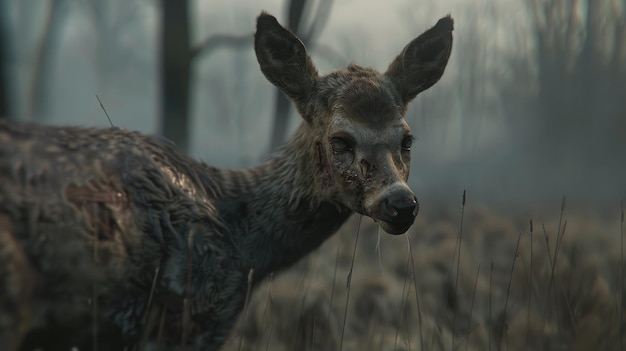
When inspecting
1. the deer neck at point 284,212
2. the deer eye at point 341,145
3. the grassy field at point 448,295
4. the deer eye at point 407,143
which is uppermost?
the deer eye at point 407,143

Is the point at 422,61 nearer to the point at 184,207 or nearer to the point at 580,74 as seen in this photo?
the point at 184,207

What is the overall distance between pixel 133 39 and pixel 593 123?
33285 mm

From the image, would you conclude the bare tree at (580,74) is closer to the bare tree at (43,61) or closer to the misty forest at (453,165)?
the misty forest at (453,165)

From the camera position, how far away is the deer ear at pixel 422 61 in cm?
473

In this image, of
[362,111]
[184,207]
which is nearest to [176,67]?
[362,111]

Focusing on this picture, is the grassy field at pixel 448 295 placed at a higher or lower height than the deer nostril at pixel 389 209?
lower

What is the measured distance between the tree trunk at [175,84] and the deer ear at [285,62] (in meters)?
7.22

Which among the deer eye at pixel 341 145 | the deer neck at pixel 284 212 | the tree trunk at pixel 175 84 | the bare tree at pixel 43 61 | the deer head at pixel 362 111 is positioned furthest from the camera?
the bare tree at pixel 43 61

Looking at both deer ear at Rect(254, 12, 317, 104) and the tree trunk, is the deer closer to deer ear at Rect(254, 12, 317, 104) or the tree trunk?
deer ear at Rect(254, 12, 317, 104)

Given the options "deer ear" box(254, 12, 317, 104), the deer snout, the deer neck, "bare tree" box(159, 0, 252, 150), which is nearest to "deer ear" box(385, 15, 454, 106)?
"deer ear" box(254, 12, 317, 104)

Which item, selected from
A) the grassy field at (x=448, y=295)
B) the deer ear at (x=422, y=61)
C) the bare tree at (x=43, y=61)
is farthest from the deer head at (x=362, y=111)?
the bare tree at (x=43, y=61)

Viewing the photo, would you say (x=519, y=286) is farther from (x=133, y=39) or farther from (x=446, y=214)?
(x=133, y=39)

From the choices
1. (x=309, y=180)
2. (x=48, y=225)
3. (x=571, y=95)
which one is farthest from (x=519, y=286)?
(x=571, y=95)

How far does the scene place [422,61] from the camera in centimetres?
484
